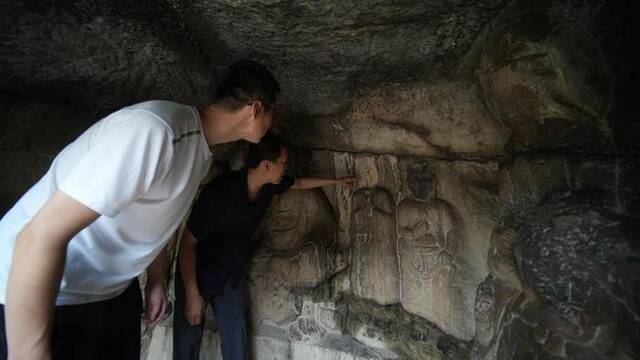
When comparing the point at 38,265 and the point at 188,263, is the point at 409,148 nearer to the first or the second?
the point at 188,263

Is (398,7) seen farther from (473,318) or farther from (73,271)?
(473,318)

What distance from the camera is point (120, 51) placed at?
2.26 m

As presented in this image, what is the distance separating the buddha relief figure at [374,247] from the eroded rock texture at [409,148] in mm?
13

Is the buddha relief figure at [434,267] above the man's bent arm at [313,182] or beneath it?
beneath

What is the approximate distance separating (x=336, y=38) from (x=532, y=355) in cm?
146

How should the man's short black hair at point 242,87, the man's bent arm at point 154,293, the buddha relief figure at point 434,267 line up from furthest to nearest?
the buddha relief figure at point 434,267 → the man's bent arm at point 154,293 → the man's short black hair at point 242,87

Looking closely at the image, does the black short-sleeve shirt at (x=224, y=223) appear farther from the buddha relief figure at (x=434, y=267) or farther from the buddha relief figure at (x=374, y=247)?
the buddha relief figure at (x=434, y=267)

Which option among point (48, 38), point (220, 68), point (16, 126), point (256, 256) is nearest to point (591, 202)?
point (220, 68)

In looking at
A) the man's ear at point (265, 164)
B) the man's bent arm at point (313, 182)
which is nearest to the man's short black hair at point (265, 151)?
the man's ear at point (265, 164)

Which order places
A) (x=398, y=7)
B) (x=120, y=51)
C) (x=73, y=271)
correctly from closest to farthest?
(x=73, y=271), (x=398, y=7), (x=120, y=51)

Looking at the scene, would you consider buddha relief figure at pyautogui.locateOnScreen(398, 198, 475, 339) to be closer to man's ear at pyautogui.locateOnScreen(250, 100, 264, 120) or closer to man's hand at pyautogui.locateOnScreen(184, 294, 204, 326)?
man's hand at pyautogui.locateOnScreen(184, 294, 204, 326)

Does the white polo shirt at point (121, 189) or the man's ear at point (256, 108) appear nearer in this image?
the white polo shirt at point (121, 189)

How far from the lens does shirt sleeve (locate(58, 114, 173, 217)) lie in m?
1.02

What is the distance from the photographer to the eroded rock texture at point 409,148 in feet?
4.81
